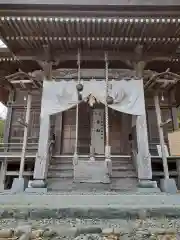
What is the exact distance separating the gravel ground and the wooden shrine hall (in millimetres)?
2654

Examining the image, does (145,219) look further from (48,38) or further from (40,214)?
(48,38)

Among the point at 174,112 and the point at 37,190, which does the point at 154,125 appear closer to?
the point at 174,112

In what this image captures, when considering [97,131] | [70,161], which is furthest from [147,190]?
[97,131]

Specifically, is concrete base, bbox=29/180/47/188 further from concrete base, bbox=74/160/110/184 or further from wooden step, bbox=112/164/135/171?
wooden step, bbox=112/164/135/171

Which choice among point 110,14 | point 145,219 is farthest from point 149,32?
point 145,219

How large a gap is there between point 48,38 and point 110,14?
172 cm

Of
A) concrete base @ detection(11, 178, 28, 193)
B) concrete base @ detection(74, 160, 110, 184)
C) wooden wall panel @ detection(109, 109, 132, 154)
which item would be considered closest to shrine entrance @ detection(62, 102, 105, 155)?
wooden wall panel @ detection(109, 109, 132, 154)

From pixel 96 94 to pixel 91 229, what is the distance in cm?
421

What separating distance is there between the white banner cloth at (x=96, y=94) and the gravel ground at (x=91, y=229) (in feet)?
11.9

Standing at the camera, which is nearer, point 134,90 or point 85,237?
point 85,237

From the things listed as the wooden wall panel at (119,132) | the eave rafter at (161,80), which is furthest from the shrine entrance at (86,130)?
the eave rafter at (161,80)

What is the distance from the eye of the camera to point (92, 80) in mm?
6074

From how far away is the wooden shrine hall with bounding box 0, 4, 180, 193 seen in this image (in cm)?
507

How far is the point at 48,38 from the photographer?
5.61 m
